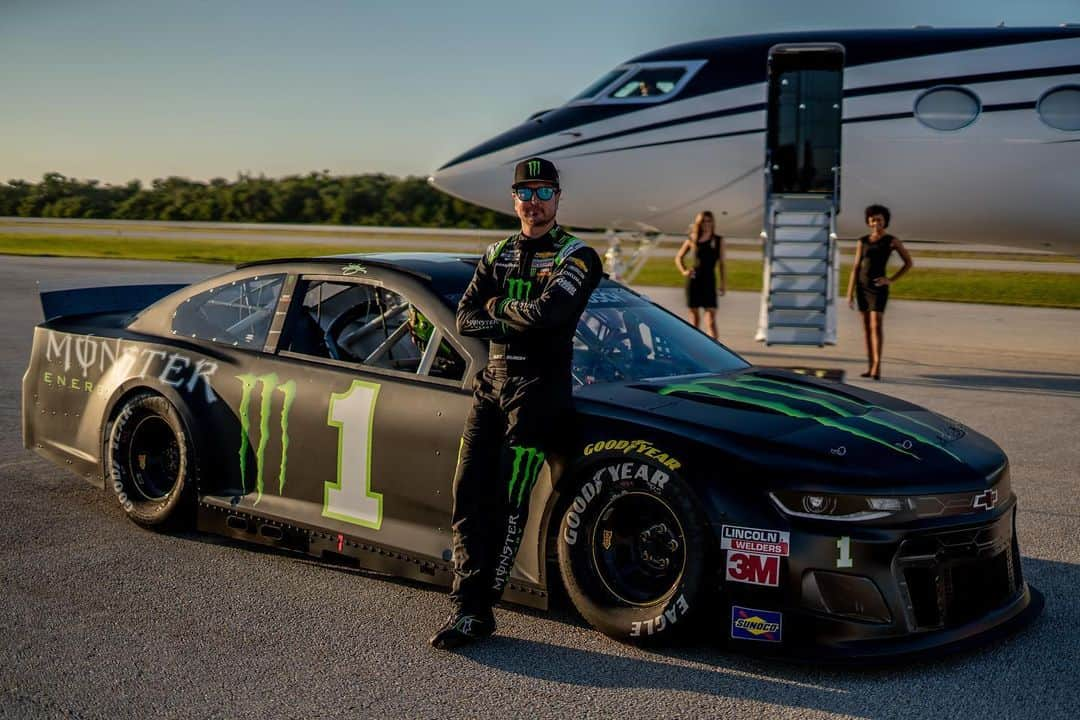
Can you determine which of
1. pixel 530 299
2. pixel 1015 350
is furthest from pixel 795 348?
pixel 530 299

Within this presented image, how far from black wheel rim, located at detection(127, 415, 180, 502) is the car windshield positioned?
2175 millimetres

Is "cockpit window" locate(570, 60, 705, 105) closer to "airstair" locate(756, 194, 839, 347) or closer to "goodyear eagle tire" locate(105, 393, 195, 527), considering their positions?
"airstair" locate(756, 194, 839, 347)

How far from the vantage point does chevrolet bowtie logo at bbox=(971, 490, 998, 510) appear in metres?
4.39

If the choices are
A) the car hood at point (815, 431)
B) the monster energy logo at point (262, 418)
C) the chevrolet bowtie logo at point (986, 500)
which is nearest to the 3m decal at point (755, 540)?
the car hood at point (815, 431)

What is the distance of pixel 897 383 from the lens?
39.6 feet

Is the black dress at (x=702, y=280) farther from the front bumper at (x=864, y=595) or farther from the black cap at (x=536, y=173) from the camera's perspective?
the front bumper at (x=864, y=595)

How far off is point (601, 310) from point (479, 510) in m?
1.39

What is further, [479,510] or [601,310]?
[601,310]

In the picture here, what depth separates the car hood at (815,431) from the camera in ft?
14.1

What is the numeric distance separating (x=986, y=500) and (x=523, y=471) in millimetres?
1697

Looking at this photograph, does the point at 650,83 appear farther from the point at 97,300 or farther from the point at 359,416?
the point at 359,416

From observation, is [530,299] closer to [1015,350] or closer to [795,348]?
[795,348]

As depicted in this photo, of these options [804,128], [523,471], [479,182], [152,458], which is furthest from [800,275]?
[523,471]

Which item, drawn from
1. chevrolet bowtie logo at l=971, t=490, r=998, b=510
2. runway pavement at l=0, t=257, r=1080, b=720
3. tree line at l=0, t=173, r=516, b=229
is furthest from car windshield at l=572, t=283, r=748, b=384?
tree line at l=0, t=173, r=516, b=229
